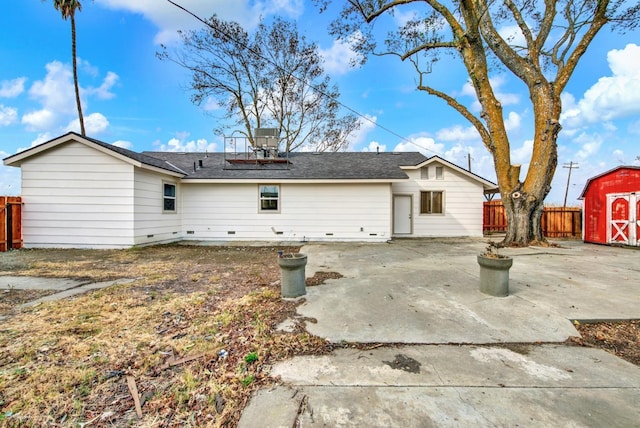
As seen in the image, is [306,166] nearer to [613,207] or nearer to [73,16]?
[613,207]

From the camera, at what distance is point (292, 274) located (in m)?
4.02

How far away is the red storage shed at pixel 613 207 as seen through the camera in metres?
9.45

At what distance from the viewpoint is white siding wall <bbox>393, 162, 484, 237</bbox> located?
12.6 m

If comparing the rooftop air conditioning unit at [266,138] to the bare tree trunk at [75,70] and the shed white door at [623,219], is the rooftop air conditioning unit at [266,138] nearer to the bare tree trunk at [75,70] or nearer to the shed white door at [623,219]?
the bare tree trunk at [75,70]

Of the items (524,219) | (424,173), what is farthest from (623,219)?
(424,173)

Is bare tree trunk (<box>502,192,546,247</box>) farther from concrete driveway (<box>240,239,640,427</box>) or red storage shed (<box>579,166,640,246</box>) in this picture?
concrete driveway (<box>240,239,640,427</box>)

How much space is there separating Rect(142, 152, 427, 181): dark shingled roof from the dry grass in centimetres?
691

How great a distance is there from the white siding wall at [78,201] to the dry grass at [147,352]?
18.2 ft

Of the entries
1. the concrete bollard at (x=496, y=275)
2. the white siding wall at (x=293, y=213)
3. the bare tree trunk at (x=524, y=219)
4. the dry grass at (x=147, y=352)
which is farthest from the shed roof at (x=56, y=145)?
the bare tree trunk at (x=524, y=219)

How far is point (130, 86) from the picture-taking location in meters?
12.3

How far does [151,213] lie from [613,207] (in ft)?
54.9

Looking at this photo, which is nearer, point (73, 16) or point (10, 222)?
point (10, 222)

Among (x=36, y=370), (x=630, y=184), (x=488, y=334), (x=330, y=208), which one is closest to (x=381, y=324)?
(x=488, y=334)

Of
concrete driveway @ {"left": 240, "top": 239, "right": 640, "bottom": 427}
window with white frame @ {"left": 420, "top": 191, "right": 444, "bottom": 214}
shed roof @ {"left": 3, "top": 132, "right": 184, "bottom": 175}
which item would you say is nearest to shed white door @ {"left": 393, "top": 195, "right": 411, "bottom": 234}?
window with white frame @ {"left": 420, "top": 191, "right": 444, "bottom": 214}
